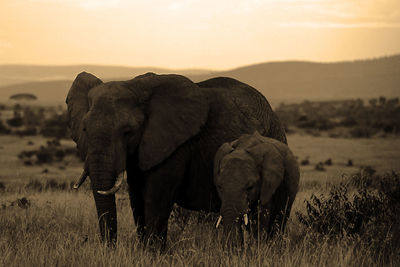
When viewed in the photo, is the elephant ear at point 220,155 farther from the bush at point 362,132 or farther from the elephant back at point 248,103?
the bush at point 362,132

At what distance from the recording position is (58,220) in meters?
11.5

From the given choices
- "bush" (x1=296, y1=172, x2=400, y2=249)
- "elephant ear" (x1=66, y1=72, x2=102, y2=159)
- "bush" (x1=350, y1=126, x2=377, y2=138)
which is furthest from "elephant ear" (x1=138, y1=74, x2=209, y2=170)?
"bush" (x1=350, y1=126, x2=377, y2=138)

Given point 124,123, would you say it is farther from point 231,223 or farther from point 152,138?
point 231,223

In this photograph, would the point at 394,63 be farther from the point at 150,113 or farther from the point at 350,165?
the point at 150,113

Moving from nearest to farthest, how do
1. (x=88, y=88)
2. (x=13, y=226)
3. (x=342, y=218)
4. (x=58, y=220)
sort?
(x=88, y=88) → (x=342, y=218) → (x=13, y=226) → (x=58, y=220)

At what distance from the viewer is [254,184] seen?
8031 millimetres

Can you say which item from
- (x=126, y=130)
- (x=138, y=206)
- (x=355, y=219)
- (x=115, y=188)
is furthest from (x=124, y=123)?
(x=355, y=219)

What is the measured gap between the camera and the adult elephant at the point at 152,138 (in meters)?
8.22

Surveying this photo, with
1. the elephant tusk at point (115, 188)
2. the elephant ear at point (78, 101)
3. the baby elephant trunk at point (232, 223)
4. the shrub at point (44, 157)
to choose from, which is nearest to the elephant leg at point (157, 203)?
the elephant tusk at point (115, 188)

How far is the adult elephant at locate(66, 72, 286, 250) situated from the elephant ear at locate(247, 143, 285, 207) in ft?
3.33

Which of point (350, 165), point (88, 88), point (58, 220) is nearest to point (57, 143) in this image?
point (350, 165)

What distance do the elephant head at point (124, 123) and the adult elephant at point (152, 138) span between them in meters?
0.01

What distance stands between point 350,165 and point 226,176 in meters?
20.2

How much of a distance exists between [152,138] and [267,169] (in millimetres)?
1486
